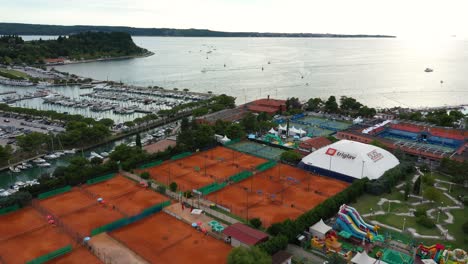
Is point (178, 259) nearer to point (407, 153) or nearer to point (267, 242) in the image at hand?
point (267, 242)

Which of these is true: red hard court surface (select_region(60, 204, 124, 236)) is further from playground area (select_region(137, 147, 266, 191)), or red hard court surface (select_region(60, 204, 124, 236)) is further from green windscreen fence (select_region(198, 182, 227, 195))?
green windscreen fence (select_region(198, 182, 227, 195))

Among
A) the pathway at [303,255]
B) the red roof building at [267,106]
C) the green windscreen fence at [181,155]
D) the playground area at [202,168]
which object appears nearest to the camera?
the pathway at [303,255]

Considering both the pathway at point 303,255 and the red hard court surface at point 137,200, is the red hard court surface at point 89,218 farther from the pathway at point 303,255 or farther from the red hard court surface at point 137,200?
the pathway at point 303,255

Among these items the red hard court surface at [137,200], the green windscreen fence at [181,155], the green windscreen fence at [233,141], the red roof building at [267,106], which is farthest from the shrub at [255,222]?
the red roof building at [267,106]

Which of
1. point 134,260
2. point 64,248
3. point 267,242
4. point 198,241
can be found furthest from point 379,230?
point 64,248

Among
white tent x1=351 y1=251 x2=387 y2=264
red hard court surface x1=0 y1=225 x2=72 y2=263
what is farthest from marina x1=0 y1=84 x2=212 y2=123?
white tent x1=351 y1=251 x2=387 y2=264
